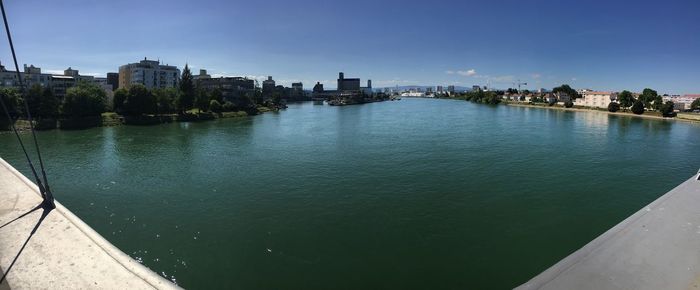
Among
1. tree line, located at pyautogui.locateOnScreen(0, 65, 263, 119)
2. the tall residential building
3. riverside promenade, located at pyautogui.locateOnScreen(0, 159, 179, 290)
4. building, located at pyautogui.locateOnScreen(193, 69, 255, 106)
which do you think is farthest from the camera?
the tall residential building

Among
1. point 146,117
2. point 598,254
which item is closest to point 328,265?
point 598,254

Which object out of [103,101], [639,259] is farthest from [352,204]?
[103,101]

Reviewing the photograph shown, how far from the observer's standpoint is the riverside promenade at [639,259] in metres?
5.64

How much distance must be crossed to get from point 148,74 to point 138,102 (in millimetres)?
31138

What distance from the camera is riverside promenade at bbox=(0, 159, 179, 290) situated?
535 centimetres

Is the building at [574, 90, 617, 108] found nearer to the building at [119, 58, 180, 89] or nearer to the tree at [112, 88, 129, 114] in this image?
the tree at [112, 88, 129, 114]

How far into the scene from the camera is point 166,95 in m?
38.9

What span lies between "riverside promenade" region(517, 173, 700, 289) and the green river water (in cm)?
111

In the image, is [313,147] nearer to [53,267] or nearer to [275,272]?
[275,272]

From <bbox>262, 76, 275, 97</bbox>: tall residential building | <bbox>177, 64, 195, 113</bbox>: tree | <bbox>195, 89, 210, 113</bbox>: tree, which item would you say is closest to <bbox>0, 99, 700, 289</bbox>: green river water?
<bbox>177, 64, 195, 113</bbox>: tree

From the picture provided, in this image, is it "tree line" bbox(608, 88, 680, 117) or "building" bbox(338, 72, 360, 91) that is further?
"building" bbox(338, 72, 360, 91)

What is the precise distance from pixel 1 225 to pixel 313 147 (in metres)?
16.4

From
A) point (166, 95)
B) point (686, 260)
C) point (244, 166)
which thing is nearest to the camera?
point (686, 260)

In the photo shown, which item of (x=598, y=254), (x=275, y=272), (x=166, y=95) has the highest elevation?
(x=166, y=95)
